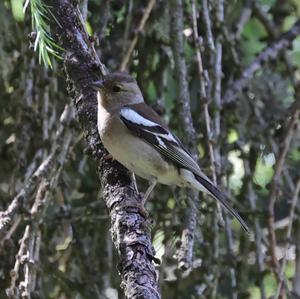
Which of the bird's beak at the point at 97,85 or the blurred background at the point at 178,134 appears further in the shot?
the blurred background at the point at 178,134

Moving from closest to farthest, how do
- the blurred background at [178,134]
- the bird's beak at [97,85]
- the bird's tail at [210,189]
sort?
the bird's beak at [97,85]
the blurred background at [178,134]
the bird's tail at [210,189]

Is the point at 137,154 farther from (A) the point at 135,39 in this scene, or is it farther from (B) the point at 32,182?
(B) the point at 32,182

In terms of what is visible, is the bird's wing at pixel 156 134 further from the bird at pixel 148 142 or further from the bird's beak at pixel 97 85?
the bird's beak at pixel 97 85

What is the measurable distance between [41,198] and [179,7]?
1.26m

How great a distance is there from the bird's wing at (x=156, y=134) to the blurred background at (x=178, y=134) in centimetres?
9

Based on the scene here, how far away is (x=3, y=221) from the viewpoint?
2.87m

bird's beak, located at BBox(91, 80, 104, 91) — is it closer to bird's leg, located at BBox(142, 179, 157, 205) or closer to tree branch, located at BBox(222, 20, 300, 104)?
bird's leg, located at BBox(142, 179, 157, 205)

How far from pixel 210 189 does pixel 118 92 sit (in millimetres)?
809

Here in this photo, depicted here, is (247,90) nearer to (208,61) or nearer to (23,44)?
(208,61)

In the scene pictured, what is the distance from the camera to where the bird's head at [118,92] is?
3.58 meters

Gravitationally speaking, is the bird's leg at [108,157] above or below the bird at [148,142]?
below

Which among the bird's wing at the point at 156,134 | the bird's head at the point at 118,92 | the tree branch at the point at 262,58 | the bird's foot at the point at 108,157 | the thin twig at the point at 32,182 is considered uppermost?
the tree branch at the point at 262,58

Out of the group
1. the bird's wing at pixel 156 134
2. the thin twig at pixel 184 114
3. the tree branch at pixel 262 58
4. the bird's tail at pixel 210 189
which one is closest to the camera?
the thin twig at pixel 184 114

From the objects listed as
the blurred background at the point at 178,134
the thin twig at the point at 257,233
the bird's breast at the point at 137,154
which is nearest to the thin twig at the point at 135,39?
the blurred background at the point at 178,134
